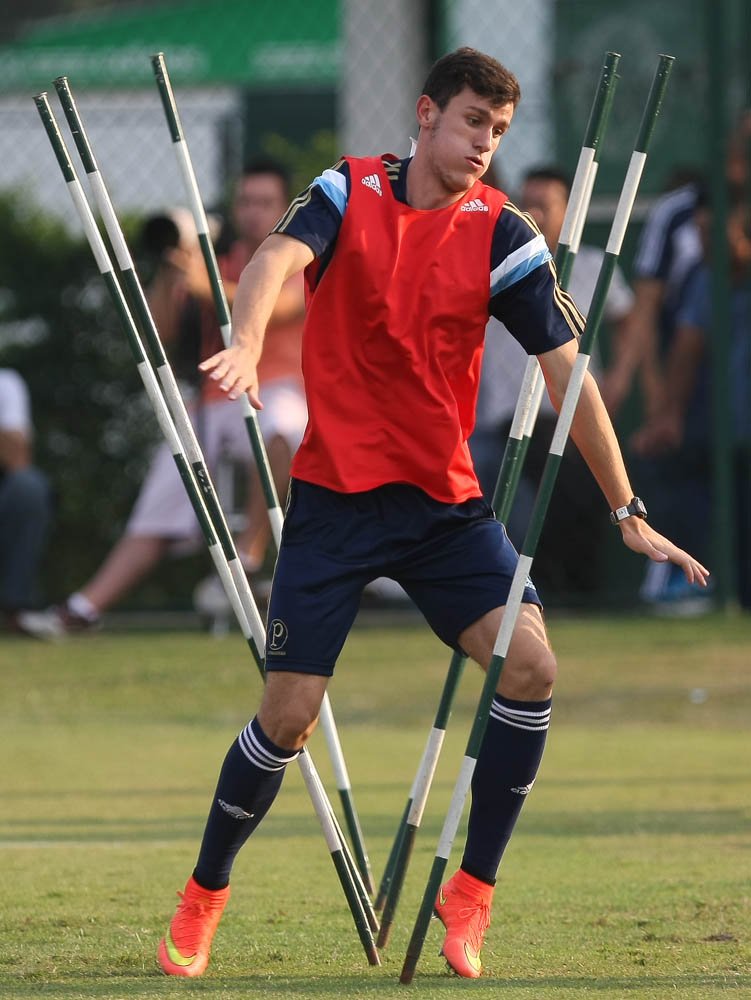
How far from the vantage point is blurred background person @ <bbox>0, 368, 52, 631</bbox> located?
1098 cm

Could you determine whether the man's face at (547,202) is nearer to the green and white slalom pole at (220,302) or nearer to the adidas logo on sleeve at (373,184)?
the green and white slalom pole at (220,302)

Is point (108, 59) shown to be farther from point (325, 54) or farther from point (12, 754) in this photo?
point (12, 754)

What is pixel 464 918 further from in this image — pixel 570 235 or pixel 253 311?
pixel 570 235

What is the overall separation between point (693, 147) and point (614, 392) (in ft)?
6.65

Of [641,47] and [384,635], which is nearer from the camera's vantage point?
[384,635]

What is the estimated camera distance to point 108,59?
48.3 feet

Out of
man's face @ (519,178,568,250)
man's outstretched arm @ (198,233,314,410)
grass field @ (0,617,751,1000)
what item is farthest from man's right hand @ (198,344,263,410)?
man's face @ (519,178,568,250)

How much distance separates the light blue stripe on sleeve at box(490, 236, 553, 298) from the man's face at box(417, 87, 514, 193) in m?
0.19

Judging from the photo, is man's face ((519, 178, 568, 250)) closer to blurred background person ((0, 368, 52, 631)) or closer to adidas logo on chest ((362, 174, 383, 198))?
blurred background person ((0, 368, 52, 631))

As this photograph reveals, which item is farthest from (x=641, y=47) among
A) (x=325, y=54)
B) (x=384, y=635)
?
(x=325, y=54)

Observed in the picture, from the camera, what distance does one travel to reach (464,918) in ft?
13.9

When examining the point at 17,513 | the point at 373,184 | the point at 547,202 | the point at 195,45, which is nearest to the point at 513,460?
the point at 373,184

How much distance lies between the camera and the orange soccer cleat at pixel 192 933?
4.17 metres

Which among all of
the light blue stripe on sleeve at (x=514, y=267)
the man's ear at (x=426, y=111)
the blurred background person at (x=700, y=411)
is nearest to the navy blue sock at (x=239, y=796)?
the light blue stripe on sleeve at (x=514, y=267)
